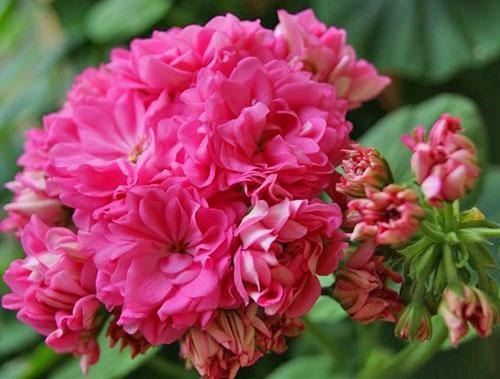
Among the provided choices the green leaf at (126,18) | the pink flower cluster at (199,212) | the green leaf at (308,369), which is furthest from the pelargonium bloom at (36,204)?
the green leaf at (126,18)

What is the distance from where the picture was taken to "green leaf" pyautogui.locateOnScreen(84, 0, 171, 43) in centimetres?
103

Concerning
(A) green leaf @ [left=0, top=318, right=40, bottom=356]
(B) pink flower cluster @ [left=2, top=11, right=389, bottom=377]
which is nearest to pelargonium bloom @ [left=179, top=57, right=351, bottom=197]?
(B) pink flower cluster @ [left=2, top=11, right=389, bottom=377]

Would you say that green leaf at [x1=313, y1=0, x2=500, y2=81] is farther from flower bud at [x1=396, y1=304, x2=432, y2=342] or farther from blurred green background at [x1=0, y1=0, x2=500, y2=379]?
flower bud at [x1=396, y1=304, x2=432, y2=342]

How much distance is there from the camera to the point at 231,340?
481mm

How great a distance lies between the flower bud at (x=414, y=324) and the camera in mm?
470

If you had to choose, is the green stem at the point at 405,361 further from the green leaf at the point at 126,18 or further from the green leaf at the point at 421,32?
the green leaf at the point at 126,18

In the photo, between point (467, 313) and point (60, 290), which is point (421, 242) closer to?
point (467, 313)

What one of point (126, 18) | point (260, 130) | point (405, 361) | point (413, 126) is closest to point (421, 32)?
point (413, 126)

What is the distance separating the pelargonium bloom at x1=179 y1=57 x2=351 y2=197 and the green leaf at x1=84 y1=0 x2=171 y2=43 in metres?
0.53

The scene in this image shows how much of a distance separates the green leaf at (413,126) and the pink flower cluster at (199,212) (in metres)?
0.24

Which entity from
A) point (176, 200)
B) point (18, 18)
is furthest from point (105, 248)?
point (18, 18)

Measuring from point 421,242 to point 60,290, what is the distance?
0.21 m

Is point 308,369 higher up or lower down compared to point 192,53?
lower down

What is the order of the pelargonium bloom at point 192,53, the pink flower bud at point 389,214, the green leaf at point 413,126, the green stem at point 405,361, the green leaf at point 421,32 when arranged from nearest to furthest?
the pink flower bud at point 389,214 < the pelargonium bloom at point 192,53 < the green stem at point 405,361 < the green leaf at point 413,126 < the green leaf at point 421,32
